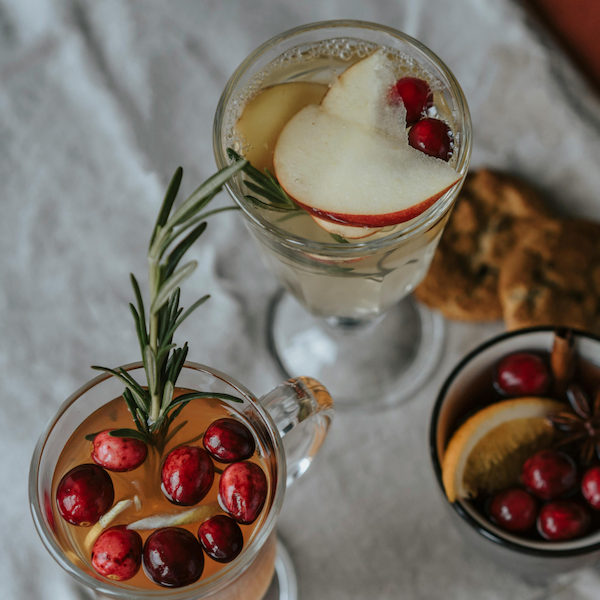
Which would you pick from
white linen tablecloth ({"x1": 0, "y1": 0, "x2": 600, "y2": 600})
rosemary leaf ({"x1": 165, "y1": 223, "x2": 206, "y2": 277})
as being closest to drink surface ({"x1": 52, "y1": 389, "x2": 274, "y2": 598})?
rosemary leaf ({"x1": 165, "y1": 223, "x2": 206, "y2": 277})

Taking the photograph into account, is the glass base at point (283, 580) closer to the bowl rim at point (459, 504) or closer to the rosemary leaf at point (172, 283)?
the bowl rim at point (459, 504)

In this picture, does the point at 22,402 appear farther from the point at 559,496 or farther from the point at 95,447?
the point at 559,496

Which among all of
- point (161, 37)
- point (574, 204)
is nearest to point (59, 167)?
point (161, 37)

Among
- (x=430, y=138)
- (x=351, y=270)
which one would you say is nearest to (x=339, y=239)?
(x=351, y=270)

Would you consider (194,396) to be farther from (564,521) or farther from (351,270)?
(564,521)

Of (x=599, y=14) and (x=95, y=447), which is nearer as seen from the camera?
(x=95, y=447)
